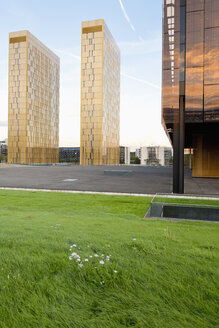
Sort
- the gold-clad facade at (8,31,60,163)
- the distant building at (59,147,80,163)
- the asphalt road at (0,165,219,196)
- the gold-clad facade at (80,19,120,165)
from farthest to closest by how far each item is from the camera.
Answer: the distant building at (59,147,80,163) → the gold-clad facade at (8,31,60,163) → the gold-clad facade at (80,19,120,165) → the asphalt road at (0,165,219,196)

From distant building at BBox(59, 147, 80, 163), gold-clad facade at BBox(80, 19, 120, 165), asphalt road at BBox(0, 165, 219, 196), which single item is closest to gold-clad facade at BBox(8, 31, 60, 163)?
gold-clad facade at BBox(80, 19, 120, 165)

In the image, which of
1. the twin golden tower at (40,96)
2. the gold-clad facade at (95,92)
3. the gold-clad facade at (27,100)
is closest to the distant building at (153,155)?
the twin golden tower at (40,96)

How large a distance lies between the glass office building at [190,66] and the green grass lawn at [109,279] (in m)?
9.47

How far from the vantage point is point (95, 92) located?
244 feet

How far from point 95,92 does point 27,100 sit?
2272cm

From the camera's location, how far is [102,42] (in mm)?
72312

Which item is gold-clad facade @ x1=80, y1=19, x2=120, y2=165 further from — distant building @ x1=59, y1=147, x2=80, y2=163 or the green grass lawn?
the green grass lawn

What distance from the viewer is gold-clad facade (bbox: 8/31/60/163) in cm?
7388

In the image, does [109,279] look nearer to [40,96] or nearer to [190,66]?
[190,66]

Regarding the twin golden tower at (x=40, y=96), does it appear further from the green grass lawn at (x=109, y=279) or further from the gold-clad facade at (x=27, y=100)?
the green grass lawn at (x=109, y=279)

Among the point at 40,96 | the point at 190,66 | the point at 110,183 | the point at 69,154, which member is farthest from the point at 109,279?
the point at 69,154

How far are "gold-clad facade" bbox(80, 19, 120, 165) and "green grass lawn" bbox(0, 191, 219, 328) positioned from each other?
71.6 meters

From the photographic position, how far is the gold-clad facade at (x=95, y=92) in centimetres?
7300

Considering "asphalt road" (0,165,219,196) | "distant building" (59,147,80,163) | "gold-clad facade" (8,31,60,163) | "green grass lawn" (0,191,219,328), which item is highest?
"gold-clad facade" (8,31,60,163)
